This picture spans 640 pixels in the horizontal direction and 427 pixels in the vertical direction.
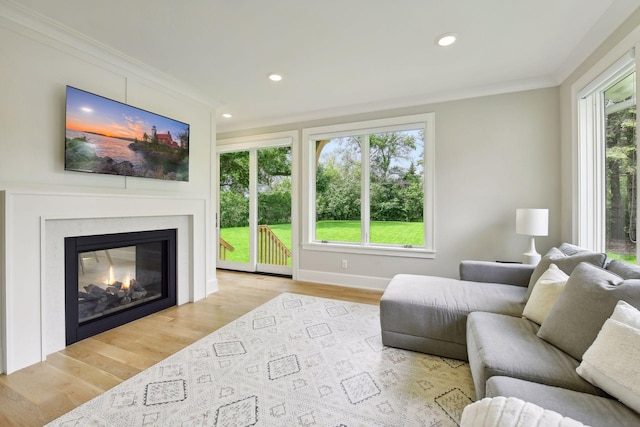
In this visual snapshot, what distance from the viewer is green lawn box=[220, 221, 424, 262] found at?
150 inches

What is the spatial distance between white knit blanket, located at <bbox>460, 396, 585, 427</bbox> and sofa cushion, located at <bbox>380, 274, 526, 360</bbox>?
1.15 m

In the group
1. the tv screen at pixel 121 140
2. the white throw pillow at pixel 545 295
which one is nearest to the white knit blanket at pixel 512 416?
the white throw pillow at pixel 545 295

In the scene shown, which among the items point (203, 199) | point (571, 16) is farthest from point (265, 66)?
point (571, 16)

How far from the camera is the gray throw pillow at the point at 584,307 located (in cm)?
131

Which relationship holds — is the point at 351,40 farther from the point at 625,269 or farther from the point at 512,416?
the point at 512,416

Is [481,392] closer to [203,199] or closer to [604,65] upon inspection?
[604,65]

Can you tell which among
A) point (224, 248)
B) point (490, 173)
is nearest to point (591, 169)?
point (490, 173)

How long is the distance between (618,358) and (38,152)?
3643mm

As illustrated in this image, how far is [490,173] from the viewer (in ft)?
11.0

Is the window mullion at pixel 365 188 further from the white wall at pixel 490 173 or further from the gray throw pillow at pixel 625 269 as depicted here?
the gray throw pillow at pixel 625 269

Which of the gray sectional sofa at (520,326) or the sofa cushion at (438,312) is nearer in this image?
the gray sectional sofa at (520,326)

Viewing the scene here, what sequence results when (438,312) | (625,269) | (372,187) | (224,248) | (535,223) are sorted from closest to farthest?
(625,269)
(438,312)
(535,223)
(372,187)
(224,248)

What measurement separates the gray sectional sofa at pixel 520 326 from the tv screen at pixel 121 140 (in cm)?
264

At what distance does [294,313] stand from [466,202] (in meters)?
2.45
